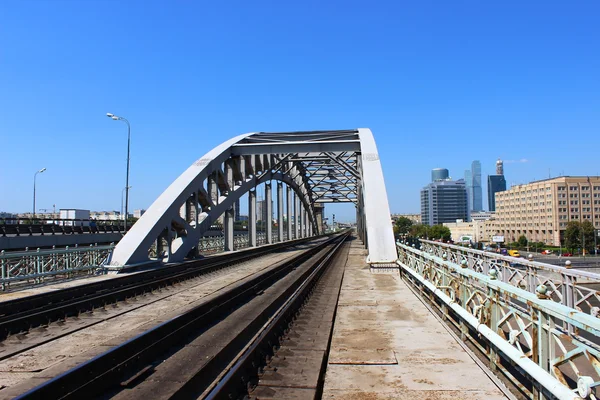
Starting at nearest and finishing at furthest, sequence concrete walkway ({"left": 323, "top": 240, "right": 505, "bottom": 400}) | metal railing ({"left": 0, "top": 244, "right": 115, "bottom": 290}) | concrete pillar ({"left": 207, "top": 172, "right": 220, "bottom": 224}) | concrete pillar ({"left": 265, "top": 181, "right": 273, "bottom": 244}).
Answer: concrete walkway ({"left": 323, "top": 240, "right": 505, "bottom": 400}) < metal railing ({"left": 0, "top": 244, "right": 115, "bottom": 290}) < concrete pillar ({"left": 207, "top": 172, "right": 220, "bottom": 224}) < concrete pillar ({"left": 265, "top": 181, "right": 273, "bottom": 244})

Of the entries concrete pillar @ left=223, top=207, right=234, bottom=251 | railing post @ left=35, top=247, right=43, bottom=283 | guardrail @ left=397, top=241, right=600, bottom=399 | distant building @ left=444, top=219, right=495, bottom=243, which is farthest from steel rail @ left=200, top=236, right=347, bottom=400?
distant building @ left=444, top=219, right=495, bottom=243

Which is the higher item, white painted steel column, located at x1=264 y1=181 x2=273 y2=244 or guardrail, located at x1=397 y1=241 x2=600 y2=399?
white painted steel column, located at x1=264 y1=181 x2=273 y2=244

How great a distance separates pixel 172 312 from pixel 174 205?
38.5 feet

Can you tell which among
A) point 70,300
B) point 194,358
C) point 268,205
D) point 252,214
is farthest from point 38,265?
point 268,205

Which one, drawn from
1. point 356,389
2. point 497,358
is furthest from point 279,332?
point 497,358

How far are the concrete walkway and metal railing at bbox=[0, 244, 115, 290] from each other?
432 inches

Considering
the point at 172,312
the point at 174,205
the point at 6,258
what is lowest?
the point at 172,312

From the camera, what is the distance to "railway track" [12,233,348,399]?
521 cm

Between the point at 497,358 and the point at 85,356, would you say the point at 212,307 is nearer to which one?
the point at 85,356

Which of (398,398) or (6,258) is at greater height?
(6,258)

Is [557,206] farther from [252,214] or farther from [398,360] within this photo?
[398,360]

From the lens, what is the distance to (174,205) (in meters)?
21.5

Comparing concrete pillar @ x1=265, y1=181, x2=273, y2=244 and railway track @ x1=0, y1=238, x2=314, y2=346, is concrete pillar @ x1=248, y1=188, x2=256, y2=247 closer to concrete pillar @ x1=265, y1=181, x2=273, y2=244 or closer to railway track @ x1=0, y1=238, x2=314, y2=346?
concrete pillar @ x1=265, y1=181, x2=273, y2=244

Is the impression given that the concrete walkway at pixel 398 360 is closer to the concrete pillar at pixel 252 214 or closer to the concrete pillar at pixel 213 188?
the concrete pillar at pixel 213 188
